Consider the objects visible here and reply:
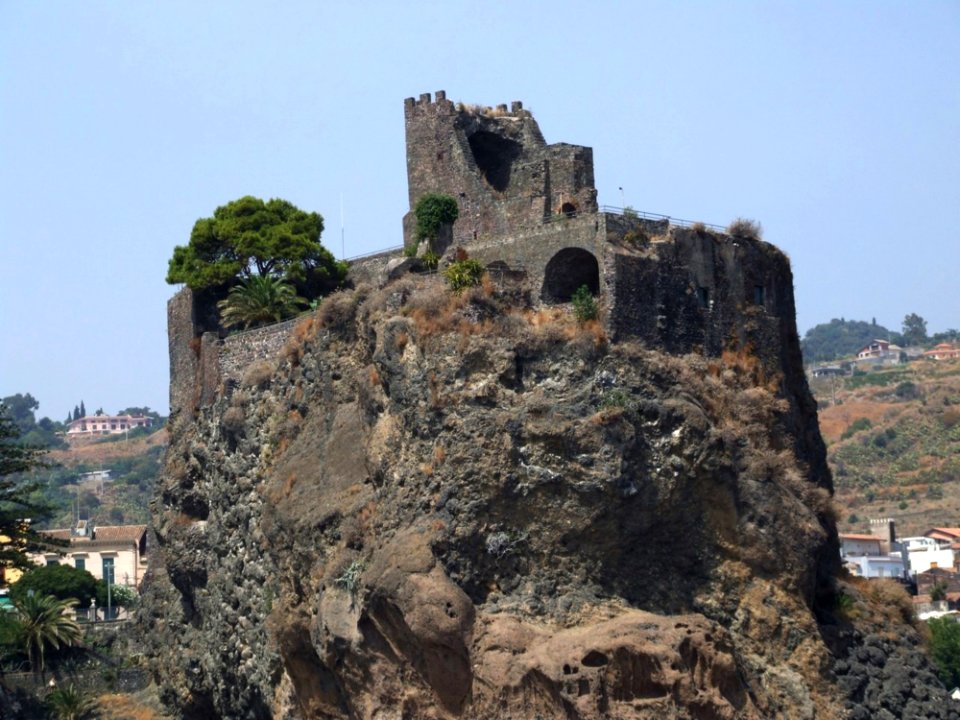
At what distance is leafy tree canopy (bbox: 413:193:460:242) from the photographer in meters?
52.5

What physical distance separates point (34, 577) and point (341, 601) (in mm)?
37516

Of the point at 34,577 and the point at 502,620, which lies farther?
the point at 34,577

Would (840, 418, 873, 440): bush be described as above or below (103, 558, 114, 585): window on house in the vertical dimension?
above

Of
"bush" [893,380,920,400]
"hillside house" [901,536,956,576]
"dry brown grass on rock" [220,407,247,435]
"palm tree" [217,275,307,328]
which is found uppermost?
"bush" [893,380,920,400]

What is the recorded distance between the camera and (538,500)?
43.2 meters

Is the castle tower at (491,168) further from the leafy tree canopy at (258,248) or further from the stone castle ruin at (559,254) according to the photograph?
the leafy tree canopy at (258,248)

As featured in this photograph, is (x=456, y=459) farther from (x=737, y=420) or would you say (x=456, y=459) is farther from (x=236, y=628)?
(x=236, y=628)

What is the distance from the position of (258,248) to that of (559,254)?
12.4 m

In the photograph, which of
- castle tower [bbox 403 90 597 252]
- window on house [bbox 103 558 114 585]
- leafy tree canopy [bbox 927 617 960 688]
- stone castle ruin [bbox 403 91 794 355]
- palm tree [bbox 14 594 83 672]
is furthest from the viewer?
window on house [bbox 103 558 114 585]

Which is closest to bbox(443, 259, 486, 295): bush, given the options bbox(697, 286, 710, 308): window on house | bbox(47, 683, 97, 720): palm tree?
bbox(697, 286, 710, 308): window on house

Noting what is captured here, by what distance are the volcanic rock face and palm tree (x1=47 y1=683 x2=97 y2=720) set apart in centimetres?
1605

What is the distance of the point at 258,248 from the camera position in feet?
184

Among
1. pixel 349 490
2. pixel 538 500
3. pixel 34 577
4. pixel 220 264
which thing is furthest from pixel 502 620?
pixel 34 577

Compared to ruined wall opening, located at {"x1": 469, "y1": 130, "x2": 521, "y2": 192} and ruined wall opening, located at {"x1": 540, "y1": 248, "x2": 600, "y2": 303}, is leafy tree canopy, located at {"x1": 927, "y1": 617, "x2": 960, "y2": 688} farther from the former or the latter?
ruined wall opening, located at {"x1": 540, "y1": 248, "x2": 600, "y2": 303}
